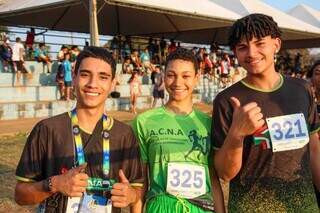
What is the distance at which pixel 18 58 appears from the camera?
15070 mm

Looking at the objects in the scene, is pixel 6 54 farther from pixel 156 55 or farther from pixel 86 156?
pixel 86 156

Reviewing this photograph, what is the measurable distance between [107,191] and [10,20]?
1608 cm

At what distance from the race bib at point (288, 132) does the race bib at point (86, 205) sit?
3.18ft

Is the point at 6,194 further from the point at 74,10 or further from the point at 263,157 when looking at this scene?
the point at 74,10

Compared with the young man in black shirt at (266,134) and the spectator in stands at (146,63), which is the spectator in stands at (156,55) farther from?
the young man in black shirt at (266,134)

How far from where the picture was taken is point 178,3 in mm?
14438

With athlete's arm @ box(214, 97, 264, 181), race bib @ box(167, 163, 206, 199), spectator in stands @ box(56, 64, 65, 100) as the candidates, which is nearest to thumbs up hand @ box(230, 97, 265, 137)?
athlete's arm @ box(214, 97, 264, 181)

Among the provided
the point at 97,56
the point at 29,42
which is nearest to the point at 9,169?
the point at 97,56

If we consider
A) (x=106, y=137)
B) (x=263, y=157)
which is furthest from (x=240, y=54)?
(x=106, y=137)

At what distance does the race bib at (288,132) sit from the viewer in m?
2.53

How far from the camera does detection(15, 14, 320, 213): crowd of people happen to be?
2303mm

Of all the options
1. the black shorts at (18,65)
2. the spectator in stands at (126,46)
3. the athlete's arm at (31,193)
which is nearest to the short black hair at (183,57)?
the athlete's arm at (31,193)

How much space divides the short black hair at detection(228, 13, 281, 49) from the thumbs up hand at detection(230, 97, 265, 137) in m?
0.52

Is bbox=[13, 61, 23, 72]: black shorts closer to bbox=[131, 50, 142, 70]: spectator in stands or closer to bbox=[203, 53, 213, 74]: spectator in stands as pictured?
bbox=[131, 50, 142, 70]: spectator in stands
